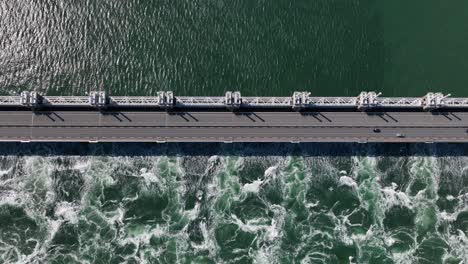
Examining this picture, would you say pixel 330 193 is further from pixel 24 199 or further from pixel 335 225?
pixel 24 199

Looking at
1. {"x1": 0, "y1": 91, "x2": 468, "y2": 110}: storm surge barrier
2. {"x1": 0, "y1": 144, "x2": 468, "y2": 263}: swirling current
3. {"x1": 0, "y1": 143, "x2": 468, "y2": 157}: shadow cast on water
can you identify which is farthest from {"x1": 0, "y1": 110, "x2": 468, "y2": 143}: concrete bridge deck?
{"x1": 0, "y1": 144, "x2": 468, "y2": 263}: swirling current

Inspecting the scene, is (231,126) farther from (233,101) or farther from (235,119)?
(233,101)

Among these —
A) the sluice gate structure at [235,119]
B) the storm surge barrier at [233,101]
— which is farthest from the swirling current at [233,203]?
the storm surge barrier at [233,101]

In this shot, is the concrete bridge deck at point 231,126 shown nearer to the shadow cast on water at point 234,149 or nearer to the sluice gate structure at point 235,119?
the sluice gate structure at point 235,119

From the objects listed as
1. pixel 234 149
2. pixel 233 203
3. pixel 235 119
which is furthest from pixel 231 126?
pixel 233 203

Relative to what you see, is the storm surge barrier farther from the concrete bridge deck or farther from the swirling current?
the swirling current

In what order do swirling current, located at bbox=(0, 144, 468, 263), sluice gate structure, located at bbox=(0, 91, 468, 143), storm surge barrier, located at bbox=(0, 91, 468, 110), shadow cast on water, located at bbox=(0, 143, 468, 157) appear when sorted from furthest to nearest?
shadow cast on water, located at bbox=(0, 143, 468, 157) → sluice gate structure, located at bbox=(0, 91, 468, 143) → swirling current, located at bbox=(0, 144, 468, 263) → storm surge barrier, located at bbox=(0, 91, 468, 110)
